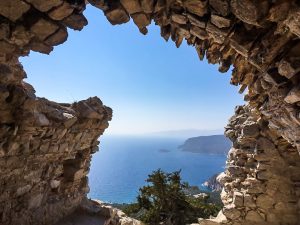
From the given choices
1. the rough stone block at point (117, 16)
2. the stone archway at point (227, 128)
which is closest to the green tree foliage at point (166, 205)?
the stone archway at point (227, 128)

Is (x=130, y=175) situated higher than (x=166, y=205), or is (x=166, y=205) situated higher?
(x=166, y=205)

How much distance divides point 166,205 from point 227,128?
985cm

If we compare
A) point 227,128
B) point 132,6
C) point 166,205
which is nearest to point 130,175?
point 166,205

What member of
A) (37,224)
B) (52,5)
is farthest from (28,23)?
(37,224)

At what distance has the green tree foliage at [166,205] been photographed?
16.5 metres

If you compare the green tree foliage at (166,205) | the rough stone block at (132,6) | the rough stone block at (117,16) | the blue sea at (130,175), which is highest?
the rough stone block at (132,6)

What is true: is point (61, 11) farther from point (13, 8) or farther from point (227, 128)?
point (227, 128)

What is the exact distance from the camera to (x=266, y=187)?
7609 mm

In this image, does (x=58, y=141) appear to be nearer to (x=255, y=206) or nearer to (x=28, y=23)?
(x=28, y=23)

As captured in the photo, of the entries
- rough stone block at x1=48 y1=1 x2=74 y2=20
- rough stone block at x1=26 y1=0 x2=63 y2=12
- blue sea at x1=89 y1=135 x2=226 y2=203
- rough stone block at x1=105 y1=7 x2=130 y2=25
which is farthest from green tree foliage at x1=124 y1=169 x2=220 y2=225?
rough stone block at x1=26 y1=0 x2=63 y2=12

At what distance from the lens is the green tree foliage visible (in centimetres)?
1648

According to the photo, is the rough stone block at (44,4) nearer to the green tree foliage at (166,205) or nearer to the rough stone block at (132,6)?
the rough stone block at (132,6)

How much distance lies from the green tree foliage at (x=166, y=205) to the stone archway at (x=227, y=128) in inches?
331

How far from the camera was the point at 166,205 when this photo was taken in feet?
57.0
